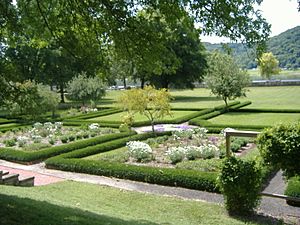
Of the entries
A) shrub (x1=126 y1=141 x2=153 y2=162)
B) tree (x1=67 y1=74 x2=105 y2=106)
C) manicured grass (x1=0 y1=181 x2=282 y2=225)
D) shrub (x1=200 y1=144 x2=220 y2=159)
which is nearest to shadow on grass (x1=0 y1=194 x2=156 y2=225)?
manicured grass (x1=0 y1=181 x2=282 y2=225)

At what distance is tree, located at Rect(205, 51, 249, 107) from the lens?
26.5 metres

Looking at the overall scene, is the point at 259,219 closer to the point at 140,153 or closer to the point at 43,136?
the point at 140,153

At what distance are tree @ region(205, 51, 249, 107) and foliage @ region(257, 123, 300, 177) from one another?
20.1 m

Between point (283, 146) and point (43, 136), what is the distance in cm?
1379

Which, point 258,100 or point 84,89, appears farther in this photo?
point 258,100

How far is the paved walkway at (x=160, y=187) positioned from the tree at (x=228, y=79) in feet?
54.3

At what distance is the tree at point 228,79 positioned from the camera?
2652 centimetres

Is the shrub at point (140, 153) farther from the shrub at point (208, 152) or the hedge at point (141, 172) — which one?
the shrub at point (208, 152)

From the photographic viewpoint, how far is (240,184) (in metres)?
7.04

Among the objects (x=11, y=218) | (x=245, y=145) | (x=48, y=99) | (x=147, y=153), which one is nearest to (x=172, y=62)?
(x=11, y=218)

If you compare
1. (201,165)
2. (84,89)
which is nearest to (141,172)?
(201,165)

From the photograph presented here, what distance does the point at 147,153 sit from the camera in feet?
40.3

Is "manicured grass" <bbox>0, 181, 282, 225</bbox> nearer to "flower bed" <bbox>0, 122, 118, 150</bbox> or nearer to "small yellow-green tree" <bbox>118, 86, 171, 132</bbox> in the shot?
"flower bed" <bbox>0, 122, 118, 150</bbox>

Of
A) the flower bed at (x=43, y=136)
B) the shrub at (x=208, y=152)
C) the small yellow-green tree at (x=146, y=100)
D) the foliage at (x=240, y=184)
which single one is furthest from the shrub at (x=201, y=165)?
the flower bed at (x=43, y=136)
